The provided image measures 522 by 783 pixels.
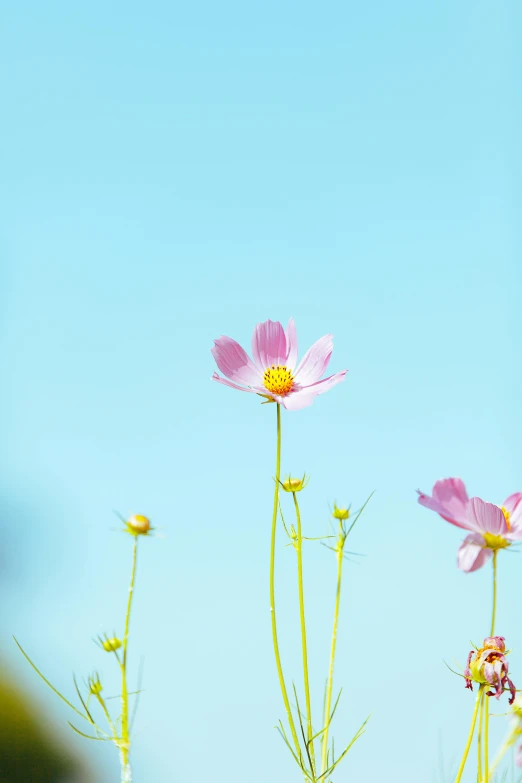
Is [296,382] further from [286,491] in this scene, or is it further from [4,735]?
[4,735]

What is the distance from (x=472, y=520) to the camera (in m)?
0.58

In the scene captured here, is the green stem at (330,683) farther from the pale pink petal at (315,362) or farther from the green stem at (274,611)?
the pale pink petal at (315,362)

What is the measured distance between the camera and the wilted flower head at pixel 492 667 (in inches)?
22.7

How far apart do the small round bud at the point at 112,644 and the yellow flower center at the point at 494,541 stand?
0.27 meters

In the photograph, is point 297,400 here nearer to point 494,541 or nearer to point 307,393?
point 307,393

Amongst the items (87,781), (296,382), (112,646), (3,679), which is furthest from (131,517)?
(3,679)

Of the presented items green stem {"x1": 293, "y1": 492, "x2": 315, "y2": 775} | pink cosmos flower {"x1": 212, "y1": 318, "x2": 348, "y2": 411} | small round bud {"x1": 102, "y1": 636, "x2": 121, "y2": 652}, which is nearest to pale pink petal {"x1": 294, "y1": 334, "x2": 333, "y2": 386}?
pink cosmos flower {"x1": 212, "y1": 318, "x2": 348, "y2": 411}

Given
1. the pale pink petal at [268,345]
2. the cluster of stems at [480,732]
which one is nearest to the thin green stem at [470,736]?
the cluster of stems at [480,732]

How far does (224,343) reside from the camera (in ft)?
2.44

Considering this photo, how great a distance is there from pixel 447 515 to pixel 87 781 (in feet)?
14.9

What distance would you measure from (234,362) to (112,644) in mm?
249

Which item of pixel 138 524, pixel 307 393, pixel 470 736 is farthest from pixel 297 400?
pixel 470 736

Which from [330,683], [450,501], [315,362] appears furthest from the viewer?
[315,362]

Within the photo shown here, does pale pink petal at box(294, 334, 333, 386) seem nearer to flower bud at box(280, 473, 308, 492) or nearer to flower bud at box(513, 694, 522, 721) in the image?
flower bud at box(280, 473, 308, 492)
